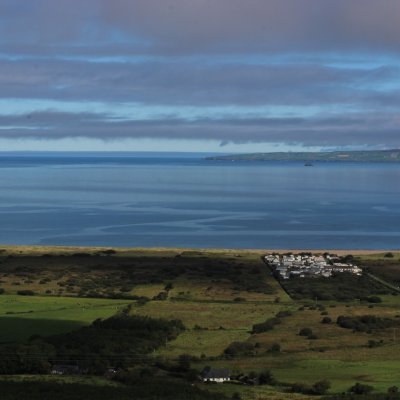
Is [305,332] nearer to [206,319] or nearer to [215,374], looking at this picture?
[206,319]

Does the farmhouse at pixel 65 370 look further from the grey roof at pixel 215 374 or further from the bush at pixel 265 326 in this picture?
the bush at pixel 265 326

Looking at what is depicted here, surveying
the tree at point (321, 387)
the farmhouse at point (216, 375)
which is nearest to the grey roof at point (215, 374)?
the farmhouse at point (216, 375)

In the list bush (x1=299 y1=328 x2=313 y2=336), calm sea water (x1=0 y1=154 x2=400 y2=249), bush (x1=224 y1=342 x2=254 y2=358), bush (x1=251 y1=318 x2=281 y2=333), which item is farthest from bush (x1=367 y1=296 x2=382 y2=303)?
calm sea water (x1=0 y1=154 x2=400 y2=249)

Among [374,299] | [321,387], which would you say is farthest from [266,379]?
[374,299]

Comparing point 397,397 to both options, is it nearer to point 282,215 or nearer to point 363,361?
point 363,361

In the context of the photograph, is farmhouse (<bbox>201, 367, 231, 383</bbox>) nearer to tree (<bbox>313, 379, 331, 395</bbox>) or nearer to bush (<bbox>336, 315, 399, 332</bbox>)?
tree (<bbox>313, 379, 331, 395</bbox>)

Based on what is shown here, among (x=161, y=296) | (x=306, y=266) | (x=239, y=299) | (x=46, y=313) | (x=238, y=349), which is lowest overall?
(x=239, y=299)

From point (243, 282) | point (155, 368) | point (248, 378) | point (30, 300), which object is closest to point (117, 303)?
point (30, 300)
